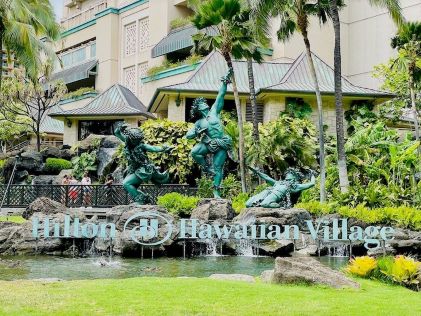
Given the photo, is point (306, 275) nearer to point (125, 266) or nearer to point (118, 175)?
point (125, 266)

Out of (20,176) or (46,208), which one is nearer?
(46,208)

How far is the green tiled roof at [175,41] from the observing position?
3890 centimetres

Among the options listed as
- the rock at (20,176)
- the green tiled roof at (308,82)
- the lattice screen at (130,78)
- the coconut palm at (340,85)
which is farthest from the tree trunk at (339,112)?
the lattice screen at (130,78)

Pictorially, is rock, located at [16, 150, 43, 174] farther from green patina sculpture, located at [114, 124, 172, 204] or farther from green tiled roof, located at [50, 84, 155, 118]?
green patina sculpture, located at [114, 124, 172, 204]

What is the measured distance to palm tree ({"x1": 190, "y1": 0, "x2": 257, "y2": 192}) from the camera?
866 inches

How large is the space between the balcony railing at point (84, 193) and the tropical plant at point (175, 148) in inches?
186

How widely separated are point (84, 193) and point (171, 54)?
775 inches

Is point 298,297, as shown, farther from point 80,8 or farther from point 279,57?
point 80,8

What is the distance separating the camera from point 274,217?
16703 millimetres

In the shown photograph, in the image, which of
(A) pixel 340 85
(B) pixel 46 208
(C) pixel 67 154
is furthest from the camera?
(C) pixel 67 154

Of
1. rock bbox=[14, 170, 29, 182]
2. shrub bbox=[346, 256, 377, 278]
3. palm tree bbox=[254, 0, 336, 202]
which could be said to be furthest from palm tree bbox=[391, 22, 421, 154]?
rock bbox=[14, 170, 29, 182]

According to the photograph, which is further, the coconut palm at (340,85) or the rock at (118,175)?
the rock at (118,175)

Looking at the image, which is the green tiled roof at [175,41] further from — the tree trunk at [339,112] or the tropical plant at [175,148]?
the tree trunk at [339,112]

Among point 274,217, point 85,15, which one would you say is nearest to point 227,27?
A: point 274,217
